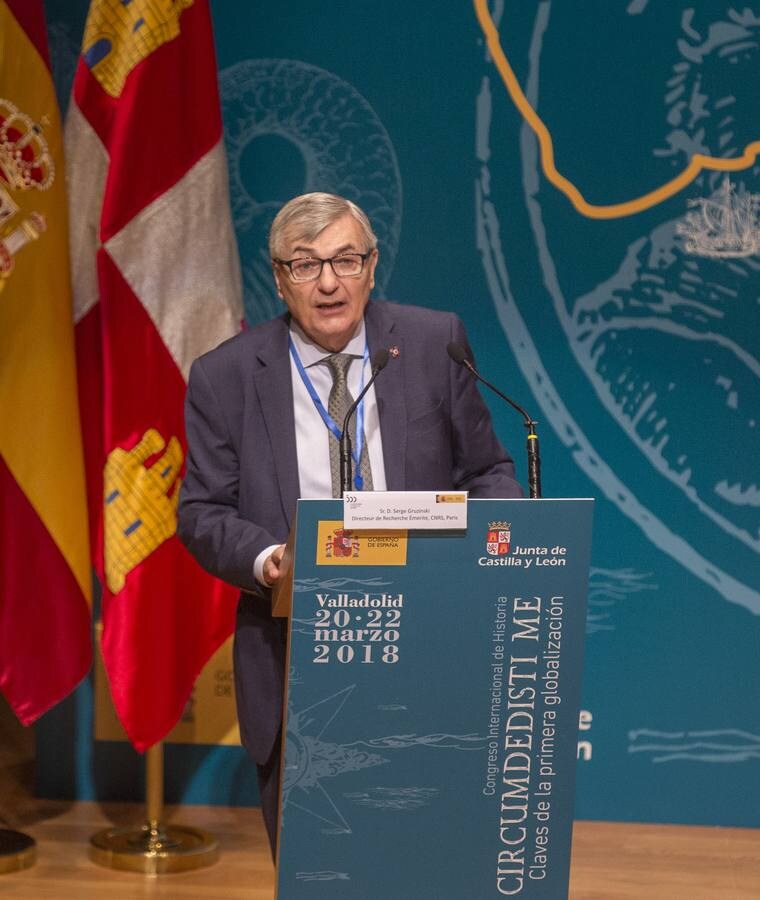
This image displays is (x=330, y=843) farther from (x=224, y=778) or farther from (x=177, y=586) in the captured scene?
(x=224, y=778)

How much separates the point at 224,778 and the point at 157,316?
154cm

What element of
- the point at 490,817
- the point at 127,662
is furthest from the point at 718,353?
the point at 490,817

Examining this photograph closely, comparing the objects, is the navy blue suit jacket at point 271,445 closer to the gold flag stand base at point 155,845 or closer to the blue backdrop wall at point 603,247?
the gold flag stand base at point 155,845

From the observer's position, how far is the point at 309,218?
2670mm

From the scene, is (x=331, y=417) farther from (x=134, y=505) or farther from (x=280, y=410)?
(x=134, y=505)

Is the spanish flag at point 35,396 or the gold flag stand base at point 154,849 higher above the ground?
the spanish flag at point 35,396

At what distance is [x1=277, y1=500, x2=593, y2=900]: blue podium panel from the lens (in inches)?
87.4

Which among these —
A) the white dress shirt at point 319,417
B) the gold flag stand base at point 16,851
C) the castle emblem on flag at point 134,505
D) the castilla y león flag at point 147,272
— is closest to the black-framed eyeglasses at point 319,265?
the white dress shirt at point 319,417

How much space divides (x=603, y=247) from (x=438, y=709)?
2.23 m

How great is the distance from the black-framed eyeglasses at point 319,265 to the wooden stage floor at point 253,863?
1.80 metres

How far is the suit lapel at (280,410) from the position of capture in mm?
2656

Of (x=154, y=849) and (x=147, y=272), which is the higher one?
(x=147, y=272)

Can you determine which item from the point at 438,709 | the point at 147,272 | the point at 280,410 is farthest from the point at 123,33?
the point at 438,709

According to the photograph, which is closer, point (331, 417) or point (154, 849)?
point (331, 417)
